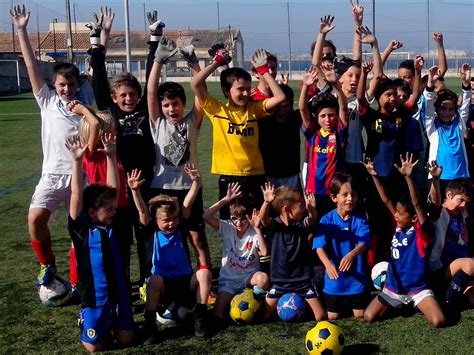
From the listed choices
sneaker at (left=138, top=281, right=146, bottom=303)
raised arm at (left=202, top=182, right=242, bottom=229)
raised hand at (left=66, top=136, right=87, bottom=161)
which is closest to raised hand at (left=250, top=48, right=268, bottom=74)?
raised arm at (left=202, top=182, right=242, bottom=229)

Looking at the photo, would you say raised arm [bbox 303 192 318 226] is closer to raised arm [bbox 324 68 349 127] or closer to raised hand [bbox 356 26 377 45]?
raised arm [bbox 324 68 349 127]

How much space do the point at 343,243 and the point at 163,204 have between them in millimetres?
1445

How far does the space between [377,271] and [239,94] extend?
74.1 inches

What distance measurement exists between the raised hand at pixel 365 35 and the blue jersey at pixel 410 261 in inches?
75.2

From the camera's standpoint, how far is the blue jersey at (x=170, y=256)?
5.29 m

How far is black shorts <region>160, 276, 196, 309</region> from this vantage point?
208 inches

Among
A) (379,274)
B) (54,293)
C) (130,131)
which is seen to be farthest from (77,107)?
(379,274)

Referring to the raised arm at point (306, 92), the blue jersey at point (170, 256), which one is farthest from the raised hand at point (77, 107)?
the raised arm at point (306, 92)

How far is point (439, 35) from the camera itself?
7.29 metres

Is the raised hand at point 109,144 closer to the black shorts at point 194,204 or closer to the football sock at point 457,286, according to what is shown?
the black shorts at point 194,204

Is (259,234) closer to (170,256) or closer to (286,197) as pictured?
(286,197)

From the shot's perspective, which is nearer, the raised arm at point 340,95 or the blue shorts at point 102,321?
the blue shorts at point 102,321

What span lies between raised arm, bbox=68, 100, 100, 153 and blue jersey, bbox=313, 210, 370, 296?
6.15 ft

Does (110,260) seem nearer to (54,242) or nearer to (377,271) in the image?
(377,271)
